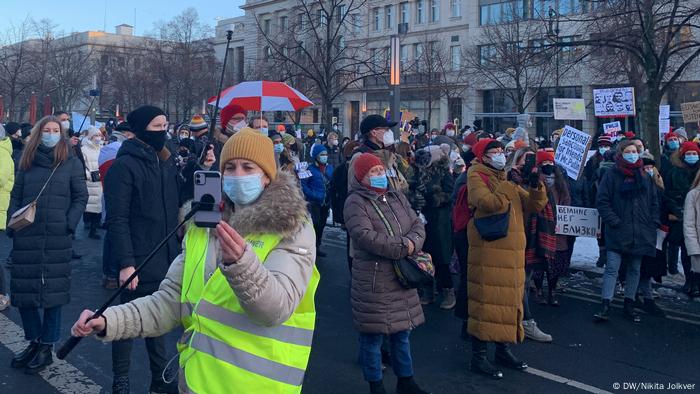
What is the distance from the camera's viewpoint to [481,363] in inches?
227

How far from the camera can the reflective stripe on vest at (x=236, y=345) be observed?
8.25ft

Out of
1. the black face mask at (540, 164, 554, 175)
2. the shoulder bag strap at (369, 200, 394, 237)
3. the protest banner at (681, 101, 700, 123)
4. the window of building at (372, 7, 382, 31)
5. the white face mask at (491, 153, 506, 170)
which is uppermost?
the window of building at (372, 7, 382, 31)

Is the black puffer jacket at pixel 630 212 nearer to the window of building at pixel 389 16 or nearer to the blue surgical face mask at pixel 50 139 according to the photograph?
the blue surgical face mask at pixel 50 139

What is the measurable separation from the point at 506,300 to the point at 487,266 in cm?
31

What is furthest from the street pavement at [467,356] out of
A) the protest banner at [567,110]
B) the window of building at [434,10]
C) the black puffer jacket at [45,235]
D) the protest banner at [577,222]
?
the window of building at [434,10]

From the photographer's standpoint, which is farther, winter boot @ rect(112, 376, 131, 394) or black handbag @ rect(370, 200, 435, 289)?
black handbag @ rect(370, 200, 435, 289)

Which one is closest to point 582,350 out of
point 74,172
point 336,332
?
point 336,332

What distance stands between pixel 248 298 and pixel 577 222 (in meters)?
6.82

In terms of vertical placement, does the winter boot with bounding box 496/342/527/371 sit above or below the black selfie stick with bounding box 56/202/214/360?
below

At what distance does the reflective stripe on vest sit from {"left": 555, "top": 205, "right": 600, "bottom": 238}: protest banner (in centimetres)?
635

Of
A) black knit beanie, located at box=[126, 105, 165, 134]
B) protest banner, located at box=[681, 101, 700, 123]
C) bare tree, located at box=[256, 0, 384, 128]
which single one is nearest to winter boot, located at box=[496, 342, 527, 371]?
black knit beanie, located at box=[126, 105, 165, 134]

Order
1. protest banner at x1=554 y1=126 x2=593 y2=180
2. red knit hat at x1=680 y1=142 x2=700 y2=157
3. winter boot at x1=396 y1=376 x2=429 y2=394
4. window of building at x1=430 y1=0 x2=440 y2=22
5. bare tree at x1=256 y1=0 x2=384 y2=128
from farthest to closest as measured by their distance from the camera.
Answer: window of building at x1=430 y1=0 x2=440 y2=22, bare tree at x1=256 y1=0 x2=384 y2=128, protest banner at x1=554 y1=126 x2=593 y2=180, red knit hat at x1=680 y1=142 x2=700 y2=157, winter boot at x1=396 y1=376 x2=429 y2=394

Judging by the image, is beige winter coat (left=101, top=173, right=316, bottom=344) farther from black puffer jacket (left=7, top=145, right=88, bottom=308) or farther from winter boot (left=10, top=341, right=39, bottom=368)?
winter boot (left=10, top=341, right=39, bottom=368)

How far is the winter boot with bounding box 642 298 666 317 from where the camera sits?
25.6ft
